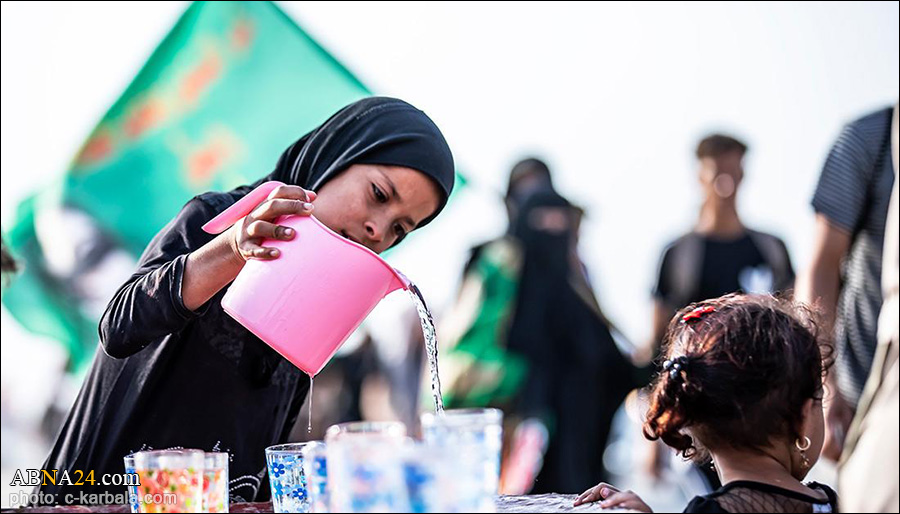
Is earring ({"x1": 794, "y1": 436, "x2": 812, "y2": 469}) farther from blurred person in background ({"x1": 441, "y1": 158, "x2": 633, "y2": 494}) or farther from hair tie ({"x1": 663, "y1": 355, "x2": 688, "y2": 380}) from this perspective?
blurred person in background ({"x1": 441, "y1": 158, "x2": 633, "y2": 494})

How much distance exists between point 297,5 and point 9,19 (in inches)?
40.1

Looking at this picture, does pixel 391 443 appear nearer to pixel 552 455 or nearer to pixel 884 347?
pixel 884 347

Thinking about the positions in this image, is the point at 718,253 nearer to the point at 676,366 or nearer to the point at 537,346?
the point at 537,346

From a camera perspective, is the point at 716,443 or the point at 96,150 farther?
the point at 96,150

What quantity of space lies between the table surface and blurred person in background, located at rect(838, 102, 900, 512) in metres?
0.28

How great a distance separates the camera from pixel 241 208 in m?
1.59

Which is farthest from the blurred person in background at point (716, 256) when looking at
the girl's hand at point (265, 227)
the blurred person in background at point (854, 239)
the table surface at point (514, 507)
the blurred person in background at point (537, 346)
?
the girl's hand at point (265, 227)

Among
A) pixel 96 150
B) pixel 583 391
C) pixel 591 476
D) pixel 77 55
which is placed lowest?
pixel 591 476

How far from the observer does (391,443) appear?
39.1 inches

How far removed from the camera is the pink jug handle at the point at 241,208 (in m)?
1.58

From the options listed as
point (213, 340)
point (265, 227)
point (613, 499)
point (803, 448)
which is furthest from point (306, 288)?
point (803, 448)

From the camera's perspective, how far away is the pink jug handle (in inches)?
62.1

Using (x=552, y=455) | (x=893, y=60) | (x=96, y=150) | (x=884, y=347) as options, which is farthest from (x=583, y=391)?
(x=884, y=347)

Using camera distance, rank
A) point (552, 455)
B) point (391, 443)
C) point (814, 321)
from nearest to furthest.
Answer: point (391, 443) → point (814, 321) → point (552, 455)
